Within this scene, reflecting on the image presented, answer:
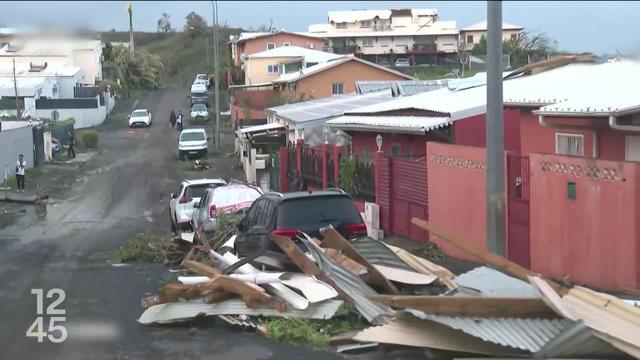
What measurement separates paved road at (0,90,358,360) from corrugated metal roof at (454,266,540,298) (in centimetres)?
170

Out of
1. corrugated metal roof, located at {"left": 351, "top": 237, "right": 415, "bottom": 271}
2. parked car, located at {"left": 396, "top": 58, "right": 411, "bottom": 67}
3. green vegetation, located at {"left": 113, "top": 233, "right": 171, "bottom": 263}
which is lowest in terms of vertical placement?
green vegetation, located at {"left": 113, "top": 233, "right": 171, "bottom": 263}

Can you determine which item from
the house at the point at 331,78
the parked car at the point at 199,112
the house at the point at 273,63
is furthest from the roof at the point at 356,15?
the house at the point at 331,78

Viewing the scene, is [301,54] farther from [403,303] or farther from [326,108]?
[403,303]

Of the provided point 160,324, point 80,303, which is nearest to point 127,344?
point 160,324

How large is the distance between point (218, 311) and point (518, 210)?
233 inches

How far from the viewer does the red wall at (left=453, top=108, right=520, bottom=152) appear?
20.8 m

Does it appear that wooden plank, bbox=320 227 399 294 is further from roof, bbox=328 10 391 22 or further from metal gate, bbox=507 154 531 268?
roof, bbox=328 10 391 22

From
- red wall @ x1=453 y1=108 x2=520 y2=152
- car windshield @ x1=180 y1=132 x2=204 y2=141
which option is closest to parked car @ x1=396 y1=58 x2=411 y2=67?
car windshield @ x1=180 y1=132 x2=204 y2=141

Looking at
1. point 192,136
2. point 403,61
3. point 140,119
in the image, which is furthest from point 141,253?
point 403,61

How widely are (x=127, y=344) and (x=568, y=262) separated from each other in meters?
6.41

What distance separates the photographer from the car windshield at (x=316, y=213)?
44.6 ft

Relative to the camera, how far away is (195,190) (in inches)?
983

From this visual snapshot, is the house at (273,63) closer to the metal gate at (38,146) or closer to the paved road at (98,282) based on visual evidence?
the metal gate at (38,146)

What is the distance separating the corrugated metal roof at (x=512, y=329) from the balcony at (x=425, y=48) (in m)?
86.0
